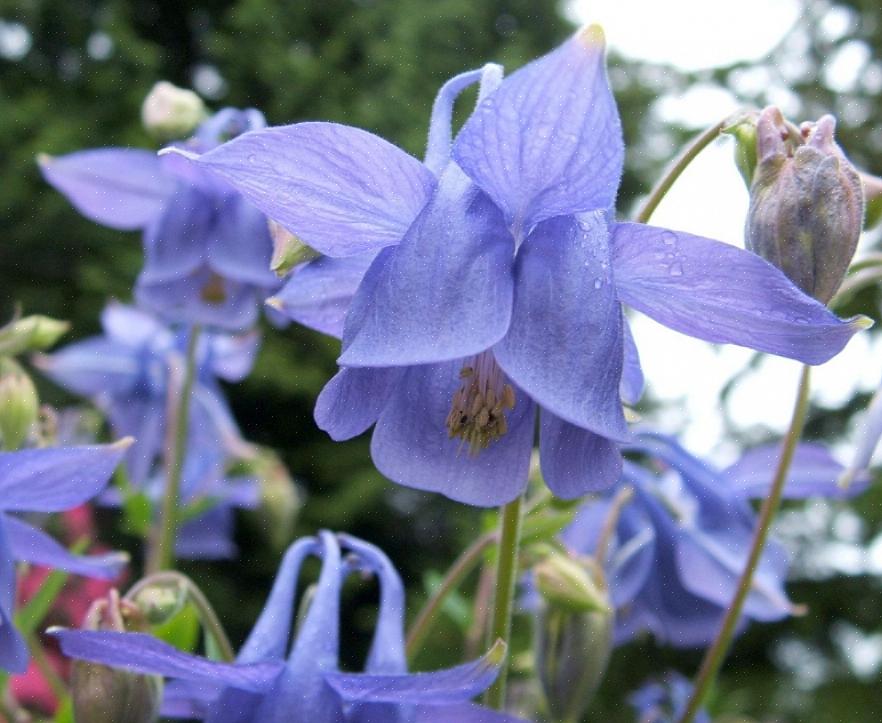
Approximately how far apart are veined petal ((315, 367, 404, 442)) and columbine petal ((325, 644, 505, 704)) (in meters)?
0.15

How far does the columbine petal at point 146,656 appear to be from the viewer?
2.35 ft

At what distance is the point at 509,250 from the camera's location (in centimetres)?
71

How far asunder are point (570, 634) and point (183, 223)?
2.39 feet

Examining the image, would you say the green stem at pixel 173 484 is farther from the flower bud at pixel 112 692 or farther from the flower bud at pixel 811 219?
the flower bud at pixel 811 219

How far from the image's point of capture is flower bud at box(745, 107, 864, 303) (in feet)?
2.43

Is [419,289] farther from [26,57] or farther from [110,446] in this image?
[26,57]

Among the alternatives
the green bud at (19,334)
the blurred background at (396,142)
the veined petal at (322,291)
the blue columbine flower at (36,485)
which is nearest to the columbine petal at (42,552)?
the blue columbine flower at (36,485)

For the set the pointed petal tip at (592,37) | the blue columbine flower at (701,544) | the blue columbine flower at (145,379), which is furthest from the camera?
the blue columbine flower at (145,379)

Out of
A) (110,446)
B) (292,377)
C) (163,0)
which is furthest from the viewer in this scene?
(163,0)

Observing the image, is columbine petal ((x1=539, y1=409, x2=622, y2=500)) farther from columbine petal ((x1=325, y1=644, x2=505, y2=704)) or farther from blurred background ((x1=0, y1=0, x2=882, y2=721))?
blurred background ((x1=0, y1=0, x2=882, y2=721))

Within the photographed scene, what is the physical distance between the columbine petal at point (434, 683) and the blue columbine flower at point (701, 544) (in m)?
0.50

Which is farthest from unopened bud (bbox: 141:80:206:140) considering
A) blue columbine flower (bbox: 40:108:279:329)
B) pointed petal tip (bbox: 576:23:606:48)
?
pointed petal tip (bbox: 576:23:606:48)

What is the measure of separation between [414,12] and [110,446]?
19.6 feet

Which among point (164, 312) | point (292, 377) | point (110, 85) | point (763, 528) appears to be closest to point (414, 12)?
point (110, 85)
